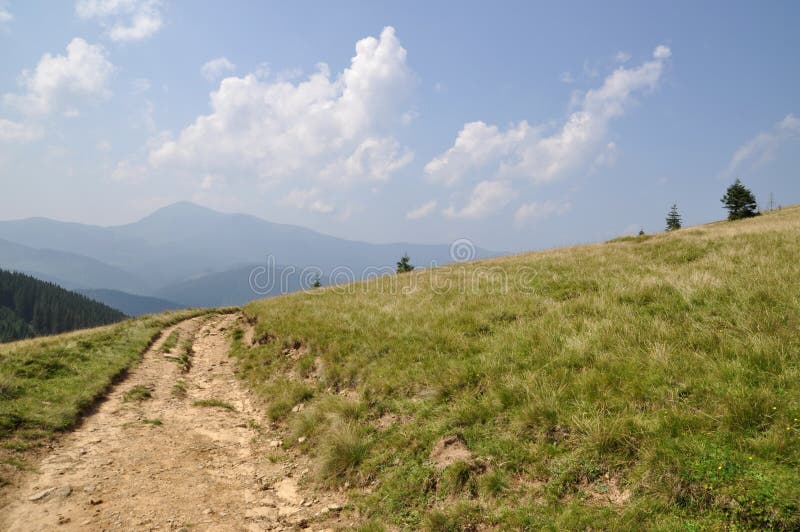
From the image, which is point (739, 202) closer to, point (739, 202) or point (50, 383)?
point (739, 202)

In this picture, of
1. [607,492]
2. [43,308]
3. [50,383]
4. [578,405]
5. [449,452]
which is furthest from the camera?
[43,308]

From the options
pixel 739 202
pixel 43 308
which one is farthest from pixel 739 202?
pixel 43 308

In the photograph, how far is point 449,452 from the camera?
20.8 ft

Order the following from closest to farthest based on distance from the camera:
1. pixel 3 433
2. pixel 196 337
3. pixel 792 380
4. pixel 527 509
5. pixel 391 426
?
pixel 527 509 < pixel 792 380 < pixel 391 426 < pixel 3 433 < pixel 196 337

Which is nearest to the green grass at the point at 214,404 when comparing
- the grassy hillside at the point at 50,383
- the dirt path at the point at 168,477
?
the dirt path at the point at 168,477

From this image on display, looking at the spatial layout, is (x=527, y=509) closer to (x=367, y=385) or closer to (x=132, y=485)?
(x=367, y=385)

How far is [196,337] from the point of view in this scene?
73.6ft

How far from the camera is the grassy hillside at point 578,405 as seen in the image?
438cm

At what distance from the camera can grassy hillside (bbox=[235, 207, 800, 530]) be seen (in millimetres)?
4379

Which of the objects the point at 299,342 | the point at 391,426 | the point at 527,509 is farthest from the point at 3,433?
the point at 527,509

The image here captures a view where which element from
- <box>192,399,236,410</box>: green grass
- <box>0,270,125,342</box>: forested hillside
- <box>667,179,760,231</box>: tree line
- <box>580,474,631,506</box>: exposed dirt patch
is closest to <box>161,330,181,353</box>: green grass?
<box>192,399,236,410</box>: green grass

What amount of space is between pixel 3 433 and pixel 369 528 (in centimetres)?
919

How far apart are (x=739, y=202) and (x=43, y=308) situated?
8511 inches

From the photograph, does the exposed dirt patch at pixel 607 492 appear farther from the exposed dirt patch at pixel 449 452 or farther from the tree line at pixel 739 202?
the tree line at pixel 739 202
